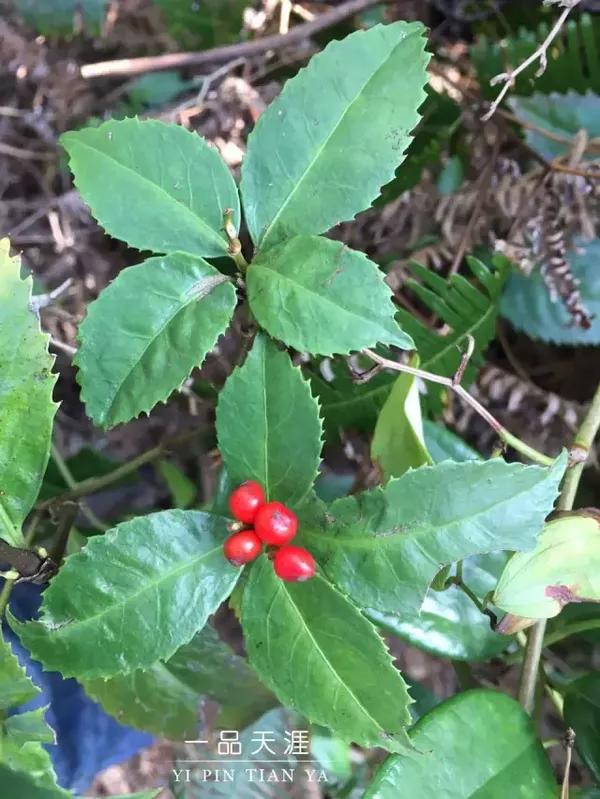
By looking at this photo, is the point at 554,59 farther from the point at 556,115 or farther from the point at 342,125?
the point at 342,125

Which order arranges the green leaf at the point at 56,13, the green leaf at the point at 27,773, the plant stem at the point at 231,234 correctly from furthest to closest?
1. the green leaf at the point at 56,13
2. the plant stem at the point at 231,234
3. the green leaf at the point at 27,773

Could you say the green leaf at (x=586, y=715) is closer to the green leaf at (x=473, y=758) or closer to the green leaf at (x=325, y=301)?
the green leaf at (x=473, y=758)

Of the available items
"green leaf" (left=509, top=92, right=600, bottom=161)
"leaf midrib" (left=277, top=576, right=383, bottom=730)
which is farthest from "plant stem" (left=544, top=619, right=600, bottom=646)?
"green leaf" (left=509, top=92, right=600, bottom=161)

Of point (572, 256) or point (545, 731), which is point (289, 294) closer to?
point (572, 256)

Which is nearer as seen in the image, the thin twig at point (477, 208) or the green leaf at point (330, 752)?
the green leaf at point (330, 752)

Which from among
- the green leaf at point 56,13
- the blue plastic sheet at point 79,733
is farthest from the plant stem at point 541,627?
the green leaf at point 56,13

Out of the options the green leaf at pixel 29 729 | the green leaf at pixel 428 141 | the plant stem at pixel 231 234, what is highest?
the plant stem at pixel 231 234

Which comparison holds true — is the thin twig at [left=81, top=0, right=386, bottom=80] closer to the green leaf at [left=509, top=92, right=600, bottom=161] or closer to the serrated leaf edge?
the green leaf at [left=509, top=92, right=600, bottom=161]

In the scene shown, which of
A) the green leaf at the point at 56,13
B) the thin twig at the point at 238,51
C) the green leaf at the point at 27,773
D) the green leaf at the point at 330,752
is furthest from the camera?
the green leaf at the point at 56,13
